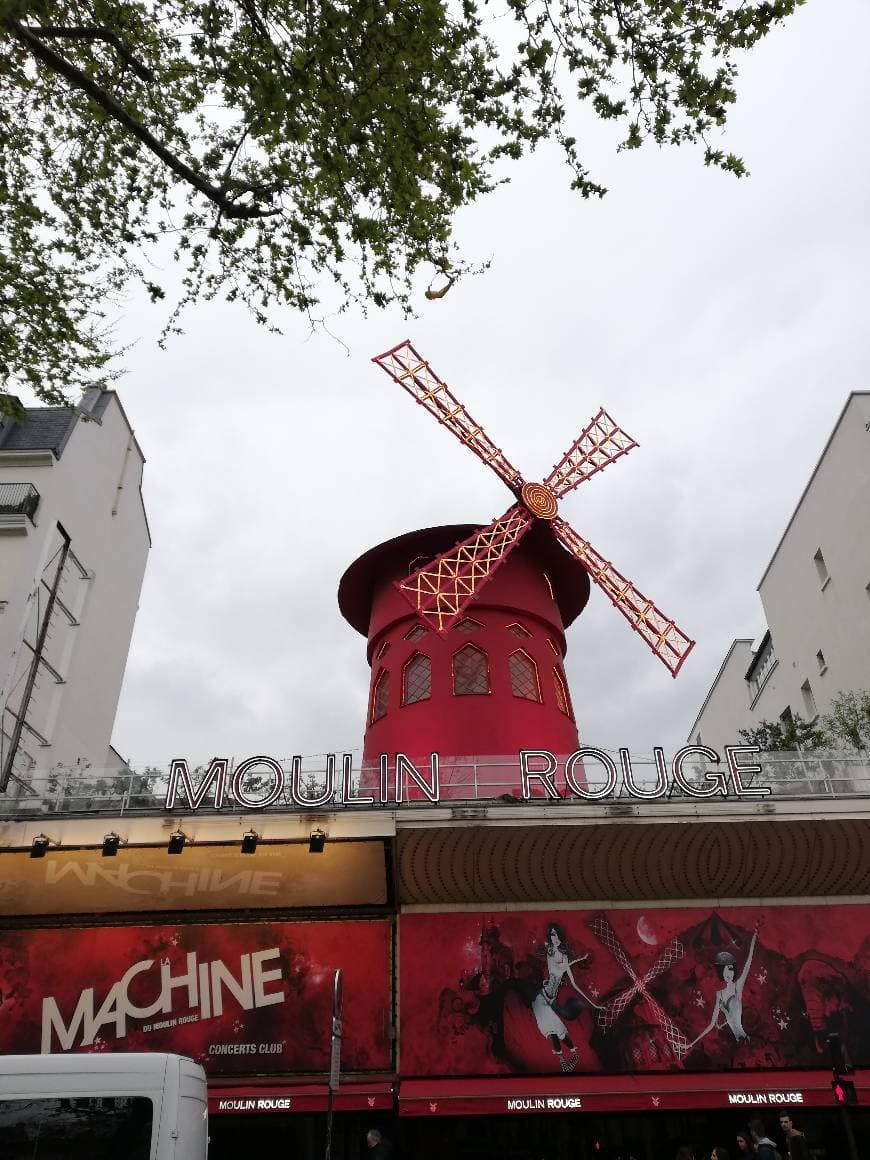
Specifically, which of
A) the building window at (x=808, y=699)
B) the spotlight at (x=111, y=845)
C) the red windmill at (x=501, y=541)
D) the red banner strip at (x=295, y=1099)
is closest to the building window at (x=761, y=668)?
the building window at (x=808, y=699)

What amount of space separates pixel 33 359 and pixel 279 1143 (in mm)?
7759

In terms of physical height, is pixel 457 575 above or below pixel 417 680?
above

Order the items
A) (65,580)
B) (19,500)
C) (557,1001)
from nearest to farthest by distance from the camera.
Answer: (557,1001) → (19,500) → (65,580)

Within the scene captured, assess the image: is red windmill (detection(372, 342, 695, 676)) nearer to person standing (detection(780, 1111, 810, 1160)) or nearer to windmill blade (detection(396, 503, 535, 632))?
windmill blade (detection(396, 503, 535, 632))

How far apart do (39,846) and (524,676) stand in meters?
6.13

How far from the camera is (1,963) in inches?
365

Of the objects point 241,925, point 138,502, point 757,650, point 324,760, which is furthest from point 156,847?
point 757,650

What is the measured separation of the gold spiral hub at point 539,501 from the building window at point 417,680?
267 centimetres

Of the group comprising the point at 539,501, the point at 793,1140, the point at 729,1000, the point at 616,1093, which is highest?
the point at 539,501

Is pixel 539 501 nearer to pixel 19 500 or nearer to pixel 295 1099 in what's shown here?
pixel 19 500

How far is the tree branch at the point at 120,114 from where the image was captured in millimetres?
5094

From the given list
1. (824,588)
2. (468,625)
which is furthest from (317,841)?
(824,588)

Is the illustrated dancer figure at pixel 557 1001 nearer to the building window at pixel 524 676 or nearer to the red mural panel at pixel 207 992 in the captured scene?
the red mural panel at pixel 207 992

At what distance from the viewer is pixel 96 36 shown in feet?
18.1
